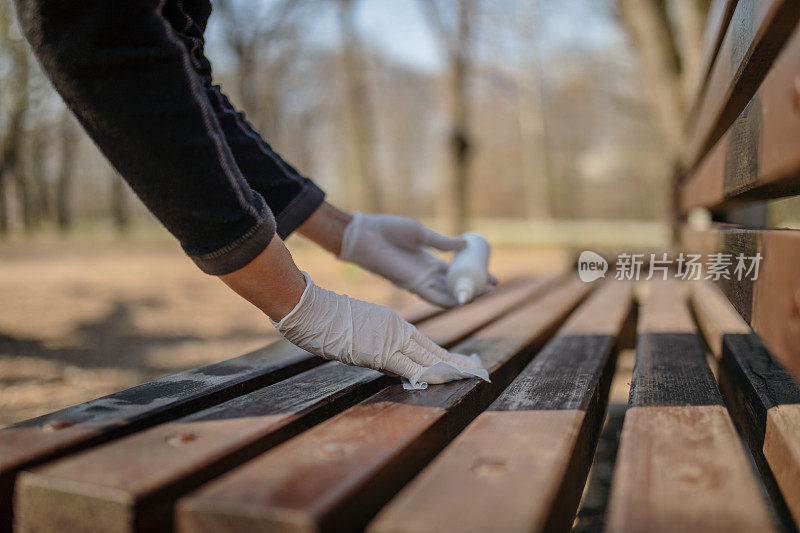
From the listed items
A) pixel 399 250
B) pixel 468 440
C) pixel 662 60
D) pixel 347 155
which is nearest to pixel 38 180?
pixel 347 155

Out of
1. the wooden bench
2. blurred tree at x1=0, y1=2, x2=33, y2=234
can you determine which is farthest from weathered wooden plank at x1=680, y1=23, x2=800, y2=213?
blurred tree at x1=0, y1=2, x2=33, y2=234

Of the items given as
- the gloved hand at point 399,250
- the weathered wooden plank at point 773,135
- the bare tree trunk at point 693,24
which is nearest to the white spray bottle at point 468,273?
the gloved hand at point 399,250

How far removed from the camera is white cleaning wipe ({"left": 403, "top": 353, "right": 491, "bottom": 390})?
3.81ft

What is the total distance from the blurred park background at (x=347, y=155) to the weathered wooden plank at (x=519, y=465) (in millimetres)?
1286

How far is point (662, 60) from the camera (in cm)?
529

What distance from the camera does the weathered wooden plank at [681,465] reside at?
2.06ft

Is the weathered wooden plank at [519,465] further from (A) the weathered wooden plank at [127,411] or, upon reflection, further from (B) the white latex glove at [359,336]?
(A) the weathered wooden plank at [127,411]

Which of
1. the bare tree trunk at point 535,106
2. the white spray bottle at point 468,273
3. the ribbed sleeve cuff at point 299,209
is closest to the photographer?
the ribbed sleeve cuff at point 299,209

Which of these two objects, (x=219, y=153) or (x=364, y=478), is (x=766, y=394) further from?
(x=219, y=153)

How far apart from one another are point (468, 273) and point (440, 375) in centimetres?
83

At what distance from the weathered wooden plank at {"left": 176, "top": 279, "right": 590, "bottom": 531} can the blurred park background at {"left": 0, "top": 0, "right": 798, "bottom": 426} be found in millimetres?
1361

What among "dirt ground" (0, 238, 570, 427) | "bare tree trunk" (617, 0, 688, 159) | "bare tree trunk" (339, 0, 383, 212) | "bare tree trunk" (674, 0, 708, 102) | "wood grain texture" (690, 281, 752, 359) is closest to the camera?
"wood grain texture" (690, 281, 752, 359)

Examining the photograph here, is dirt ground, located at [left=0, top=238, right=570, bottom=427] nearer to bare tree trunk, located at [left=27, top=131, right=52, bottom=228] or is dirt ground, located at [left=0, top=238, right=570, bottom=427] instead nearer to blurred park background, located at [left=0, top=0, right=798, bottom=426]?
blurred park background, located at [left=0, top=0, right=798, bottom=426]

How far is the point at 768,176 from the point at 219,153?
772 mm
